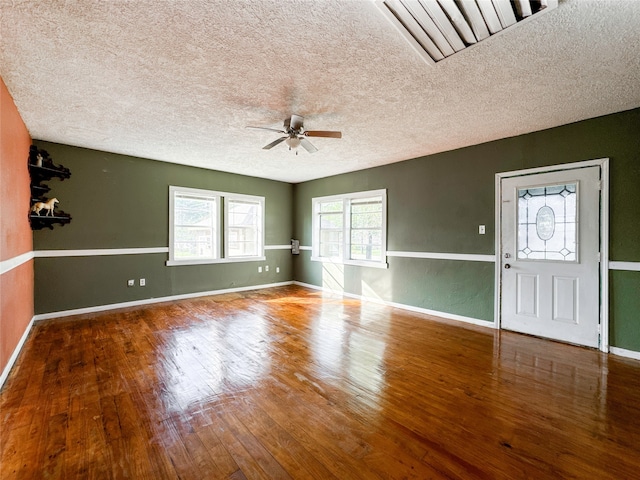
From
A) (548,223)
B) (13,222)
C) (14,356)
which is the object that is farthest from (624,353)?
(13,222)

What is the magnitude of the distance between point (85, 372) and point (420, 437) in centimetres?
290

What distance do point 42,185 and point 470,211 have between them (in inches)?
240

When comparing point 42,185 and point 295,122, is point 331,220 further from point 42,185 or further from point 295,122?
point 42,185

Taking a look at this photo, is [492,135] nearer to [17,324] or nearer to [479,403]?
[479,403]

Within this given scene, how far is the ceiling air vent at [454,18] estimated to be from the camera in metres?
1.60

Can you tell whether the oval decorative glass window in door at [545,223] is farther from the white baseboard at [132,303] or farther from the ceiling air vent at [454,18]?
the white baseboard at [132,303]

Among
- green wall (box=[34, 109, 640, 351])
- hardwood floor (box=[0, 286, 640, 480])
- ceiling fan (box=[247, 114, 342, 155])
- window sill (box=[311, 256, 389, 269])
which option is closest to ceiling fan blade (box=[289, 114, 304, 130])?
ceiling fan (box=[247, 114, 342, 155])

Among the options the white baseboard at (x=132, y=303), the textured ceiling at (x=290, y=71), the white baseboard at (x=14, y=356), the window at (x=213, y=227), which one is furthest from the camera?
the window at (x=213, y=227)

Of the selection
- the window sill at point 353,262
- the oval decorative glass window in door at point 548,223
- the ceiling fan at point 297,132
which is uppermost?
the ceiling fan at point 297,132

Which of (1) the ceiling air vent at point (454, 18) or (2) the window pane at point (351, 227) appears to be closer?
(1) the ceiling air vent at point (454, 18)

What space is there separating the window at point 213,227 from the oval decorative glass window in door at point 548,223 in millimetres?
5002

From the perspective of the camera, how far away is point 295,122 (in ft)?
10.1

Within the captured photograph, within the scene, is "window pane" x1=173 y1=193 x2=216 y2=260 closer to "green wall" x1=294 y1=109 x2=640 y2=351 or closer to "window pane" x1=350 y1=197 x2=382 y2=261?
"green wall" x1=294 y1=109 x2=640 y2=351

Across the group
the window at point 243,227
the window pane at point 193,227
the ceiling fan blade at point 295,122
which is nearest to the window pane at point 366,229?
the window at point 243,227
